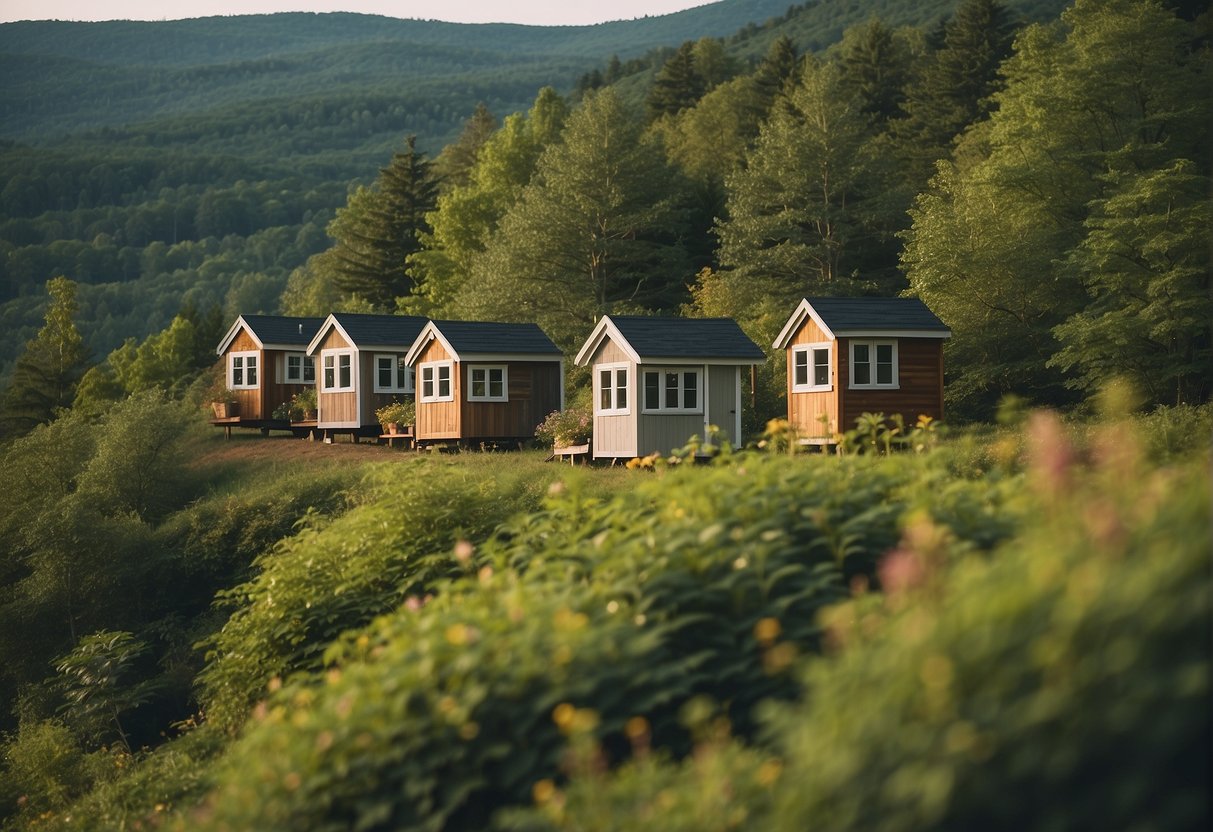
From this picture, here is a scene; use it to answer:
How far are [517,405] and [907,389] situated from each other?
11.7m

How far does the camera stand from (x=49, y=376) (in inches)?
2566

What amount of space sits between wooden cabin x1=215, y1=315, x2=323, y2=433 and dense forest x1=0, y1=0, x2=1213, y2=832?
103 inches

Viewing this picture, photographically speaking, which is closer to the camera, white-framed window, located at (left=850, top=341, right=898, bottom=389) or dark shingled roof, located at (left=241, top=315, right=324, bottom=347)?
white-framed window, located at (left=850, top=341, right=898, bottom=389)

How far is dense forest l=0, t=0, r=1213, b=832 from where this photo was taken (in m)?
4.70

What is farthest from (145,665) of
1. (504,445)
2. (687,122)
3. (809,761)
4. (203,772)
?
(687,122)

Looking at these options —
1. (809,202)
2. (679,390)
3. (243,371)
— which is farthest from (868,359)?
(243,371)

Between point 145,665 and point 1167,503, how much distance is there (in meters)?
26.0

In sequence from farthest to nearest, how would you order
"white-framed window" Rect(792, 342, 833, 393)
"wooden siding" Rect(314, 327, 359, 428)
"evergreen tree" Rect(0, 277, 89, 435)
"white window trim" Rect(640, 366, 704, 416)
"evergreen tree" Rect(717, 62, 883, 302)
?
1. "evergreen tree" Rect(0, 277, 89, 435)
2. "evergreen tree" Rect(717, 62, 883, 302)
3. "wooden siding" Rect(314, 327, 359, 428)
4. "white-framed window" Rect(792, 342, 833, 393)
5. "white window trim" Rect(640, 366, 704, 416)

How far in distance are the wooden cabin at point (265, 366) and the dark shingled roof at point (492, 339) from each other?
12.9 m

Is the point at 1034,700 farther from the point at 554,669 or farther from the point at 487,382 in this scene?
the point at 487,382

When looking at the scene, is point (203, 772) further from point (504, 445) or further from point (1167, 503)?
point (504, 445)

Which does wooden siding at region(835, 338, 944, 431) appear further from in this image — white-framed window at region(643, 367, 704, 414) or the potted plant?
the potted plant

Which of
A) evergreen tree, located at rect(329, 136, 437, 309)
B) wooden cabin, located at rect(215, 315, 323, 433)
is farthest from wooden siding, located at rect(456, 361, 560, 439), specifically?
evergreen tree, located at rect(329, 136, 437, 309)

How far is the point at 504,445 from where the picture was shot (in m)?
39.2
